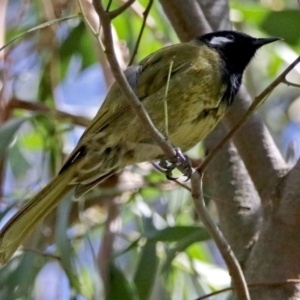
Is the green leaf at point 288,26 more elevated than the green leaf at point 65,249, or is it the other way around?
the green leaf at point 288,26

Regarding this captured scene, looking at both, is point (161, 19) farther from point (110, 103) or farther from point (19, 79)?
point (110, 103)

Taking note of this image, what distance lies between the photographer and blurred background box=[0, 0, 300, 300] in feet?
7.75

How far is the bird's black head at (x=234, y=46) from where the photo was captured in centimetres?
247

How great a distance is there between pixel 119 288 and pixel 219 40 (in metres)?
0.88

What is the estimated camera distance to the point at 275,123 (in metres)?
3.99

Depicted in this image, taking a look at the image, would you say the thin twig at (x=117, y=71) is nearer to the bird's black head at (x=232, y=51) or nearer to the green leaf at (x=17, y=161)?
the bird's black head at (x=232, y=51)

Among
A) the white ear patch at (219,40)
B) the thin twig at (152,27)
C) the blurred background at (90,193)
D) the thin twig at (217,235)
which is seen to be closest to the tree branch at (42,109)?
the blurred background at (90,193)

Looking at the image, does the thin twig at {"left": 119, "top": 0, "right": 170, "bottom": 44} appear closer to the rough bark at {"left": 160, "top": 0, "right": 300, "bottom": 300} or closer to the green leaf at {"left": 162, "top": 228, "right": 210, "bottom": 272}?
the rough bark at {"left": 160, "top": 0, "right": 300, "bottom": 300}

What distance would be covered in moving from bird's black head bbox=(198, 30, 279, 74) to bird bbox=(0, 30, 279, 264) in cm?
15

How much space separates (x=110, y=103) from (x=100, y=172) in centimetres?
21

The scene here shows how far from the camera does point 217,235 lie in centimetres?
161

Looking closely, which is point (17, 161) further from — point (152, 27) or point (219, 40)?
point (219, 40)

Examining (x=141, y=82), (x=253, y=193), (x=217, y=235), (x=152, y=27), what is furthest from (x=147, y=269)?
(x=152, y=27)

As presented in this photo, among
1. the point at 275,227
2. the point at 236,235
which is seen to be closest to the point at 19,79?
the point at 236,235
